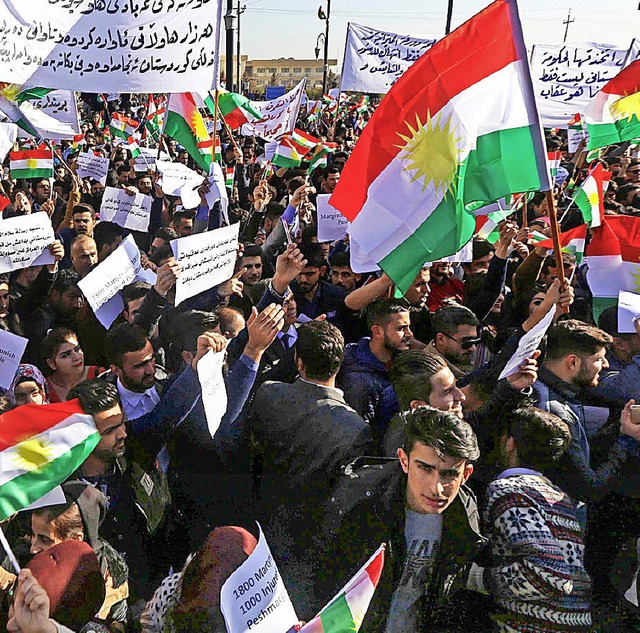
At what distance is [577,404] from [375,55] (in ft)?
27.6

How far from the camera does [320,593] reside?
2.65 metres

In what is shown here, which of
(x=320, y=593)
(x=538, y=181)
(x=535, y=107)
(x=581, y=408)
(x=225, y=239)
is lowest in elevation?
(x=320, y=593)

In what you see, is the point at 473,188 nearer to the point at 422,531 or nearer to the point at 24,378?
the point at 422,531

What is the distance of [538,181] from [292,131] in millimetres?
6811

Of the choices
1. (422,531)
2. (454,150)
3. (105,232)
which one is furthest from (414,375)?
(105,232)

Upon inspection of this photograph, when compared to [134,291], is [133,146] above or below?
above

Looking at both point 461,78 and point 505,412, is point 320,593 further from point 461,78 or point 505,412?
point 461,78

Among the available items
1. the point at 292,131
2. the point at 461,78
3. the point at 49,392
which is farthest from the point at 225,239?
the point at 292,131

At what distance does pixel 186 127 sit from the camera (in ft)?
22.1

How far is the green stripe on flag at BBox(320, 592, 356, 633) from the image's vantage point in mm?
1759

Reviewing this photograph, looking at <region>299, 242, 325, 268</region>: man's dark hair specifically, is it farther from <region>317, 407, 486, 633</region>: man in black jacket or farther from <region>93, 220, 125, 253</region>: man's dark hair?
<region>317, 407, 486, 633</region>: man in black jacket

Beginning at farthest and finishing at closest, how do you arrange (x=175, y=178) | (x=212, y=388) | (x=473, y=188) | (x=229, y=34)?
(x=229, y=34) → (x=175, y=178) → (x=473, y=188) → (x=212, y=388)

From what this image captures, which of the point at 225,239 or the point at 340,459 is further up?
the point at 225,239

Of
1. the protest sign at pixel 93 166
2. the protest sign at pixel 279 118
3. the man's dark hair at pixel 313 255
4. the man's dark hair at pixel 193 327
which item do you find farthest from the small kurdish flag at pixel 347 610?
the protest sign at pixel 279 118
